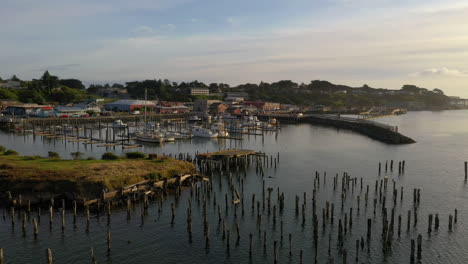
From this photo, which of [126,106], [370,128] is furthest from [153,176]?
[126,106]

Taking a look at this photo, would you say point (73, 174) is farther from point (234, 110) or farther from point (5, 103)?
→ point (234, 110)

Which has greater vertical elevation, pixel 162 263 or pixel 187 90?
pixel 187 90

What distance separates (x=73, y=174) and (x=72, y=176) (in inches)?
17.1

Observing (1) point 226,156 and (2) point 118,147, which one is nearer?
(1) point 226,156

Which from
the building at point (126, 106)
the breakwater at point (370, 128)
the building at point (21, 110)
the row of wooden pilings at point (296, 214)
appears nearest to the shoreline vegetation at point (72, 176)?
the row of wooden pilings at point (296, 214)

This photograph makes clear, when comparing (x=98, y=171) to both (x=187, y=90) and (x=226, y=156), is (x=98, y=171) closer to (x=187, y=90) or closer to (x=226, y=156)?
(x=226, y=156)

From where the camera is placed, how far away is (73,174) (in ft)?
117

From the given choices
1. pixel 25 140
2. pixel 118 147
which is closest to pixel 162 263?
pixel 118 147

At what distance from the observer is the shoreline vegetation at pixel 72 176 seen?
3391cm

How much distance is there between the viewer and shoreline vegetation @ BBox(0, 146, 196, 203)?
33906 mm

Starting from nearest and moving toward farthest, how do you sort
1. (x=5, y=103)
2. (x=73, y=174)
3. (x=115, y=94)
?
1. (x=73, y=174)
2. (x=5, y=103)
3. (x=115, y=94)

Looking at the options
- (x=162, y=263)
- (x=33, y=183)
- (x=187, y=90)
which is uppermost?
(x=187, y=90)

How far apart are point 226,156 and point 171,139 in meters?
30.1

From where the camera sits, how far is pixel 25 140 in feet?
250
